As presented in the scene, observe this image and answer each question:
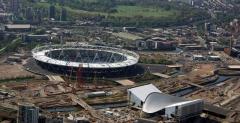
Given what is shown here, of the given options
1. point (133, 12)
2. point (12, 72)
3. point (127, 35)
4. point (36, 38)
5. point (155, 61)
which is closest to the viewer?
point (12, 72)

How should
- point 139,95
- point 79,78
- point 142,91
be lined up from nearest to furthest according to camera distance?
point 139,95, point 142,91, point 79,78

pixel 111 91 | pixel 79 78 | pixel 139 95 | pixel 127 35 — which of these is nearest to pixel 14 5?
pixel 127 35

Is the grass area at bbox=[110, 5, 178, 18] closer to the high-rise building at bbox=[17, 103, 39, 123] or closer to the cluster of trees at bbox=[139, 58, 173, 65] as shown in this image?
the cluster of trees at bbox=[139, 58, 173, 65]

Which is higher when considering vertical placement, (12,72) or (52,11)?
(52,11)

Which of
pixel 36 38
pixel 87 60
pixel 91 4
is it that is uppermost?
pixel 91 4

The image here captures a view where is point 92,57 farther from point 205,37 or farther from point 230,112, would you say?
point 205,37

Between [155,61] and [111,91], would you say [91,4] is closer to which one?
[155,61]

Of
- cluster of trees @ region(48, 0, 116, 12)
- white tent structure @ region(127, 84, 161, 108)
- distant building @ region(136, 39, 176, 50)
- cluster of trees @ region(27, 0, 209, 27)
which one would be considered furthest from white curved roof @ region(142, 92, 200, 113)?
cluster of trees @ region(48, 0, 116, 12)
